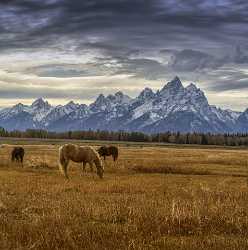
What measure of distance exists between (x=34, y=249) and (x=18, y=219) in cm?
433

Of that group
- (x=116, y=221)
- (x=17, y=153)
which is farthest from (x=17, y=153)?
(x=116, y=221)

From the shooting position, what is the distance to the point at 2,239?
12.1m

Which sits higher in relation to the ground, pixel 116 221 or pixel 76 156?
pixel 76 156

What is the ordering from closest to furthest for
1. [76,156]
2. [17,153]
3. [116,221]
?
[116,221], [76,156], [17,153]

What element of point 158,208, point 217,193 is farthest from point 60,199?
point 217,193

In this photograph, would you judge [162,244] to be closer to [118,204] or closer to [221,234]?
[221,234]

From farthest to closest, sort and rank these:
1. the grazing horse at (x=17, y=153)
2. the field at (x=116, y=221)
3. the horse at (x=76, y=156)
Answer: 1. the grazing horse at (x=17, y=153)
2. the horse at (x=76, y=156)
3. the field at (x=116, y=221)

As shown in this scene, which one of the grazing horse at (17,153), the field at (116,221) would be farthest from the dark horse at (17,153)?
the field at (116,221)

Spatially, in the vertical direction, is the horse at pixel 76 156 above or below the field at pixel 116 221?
above

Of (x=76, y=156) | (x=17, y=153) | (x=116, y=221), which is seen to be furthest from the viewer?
(x=17, y=153)

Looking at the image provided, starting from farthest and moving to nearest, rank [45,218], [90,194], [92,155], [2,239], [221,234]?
[92,155] < [90,194] < [45,218] < [221,234] < [2,239]

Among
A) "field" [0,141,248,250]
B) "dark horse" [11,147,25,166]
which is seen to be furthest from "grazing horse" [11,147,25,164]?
"field" [0,141,248,250]

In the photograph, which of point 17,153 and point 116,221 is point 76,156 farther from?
point 116,221

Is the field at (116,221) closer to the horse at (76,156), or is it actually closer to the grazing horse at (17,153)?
the horse at (76,156)
